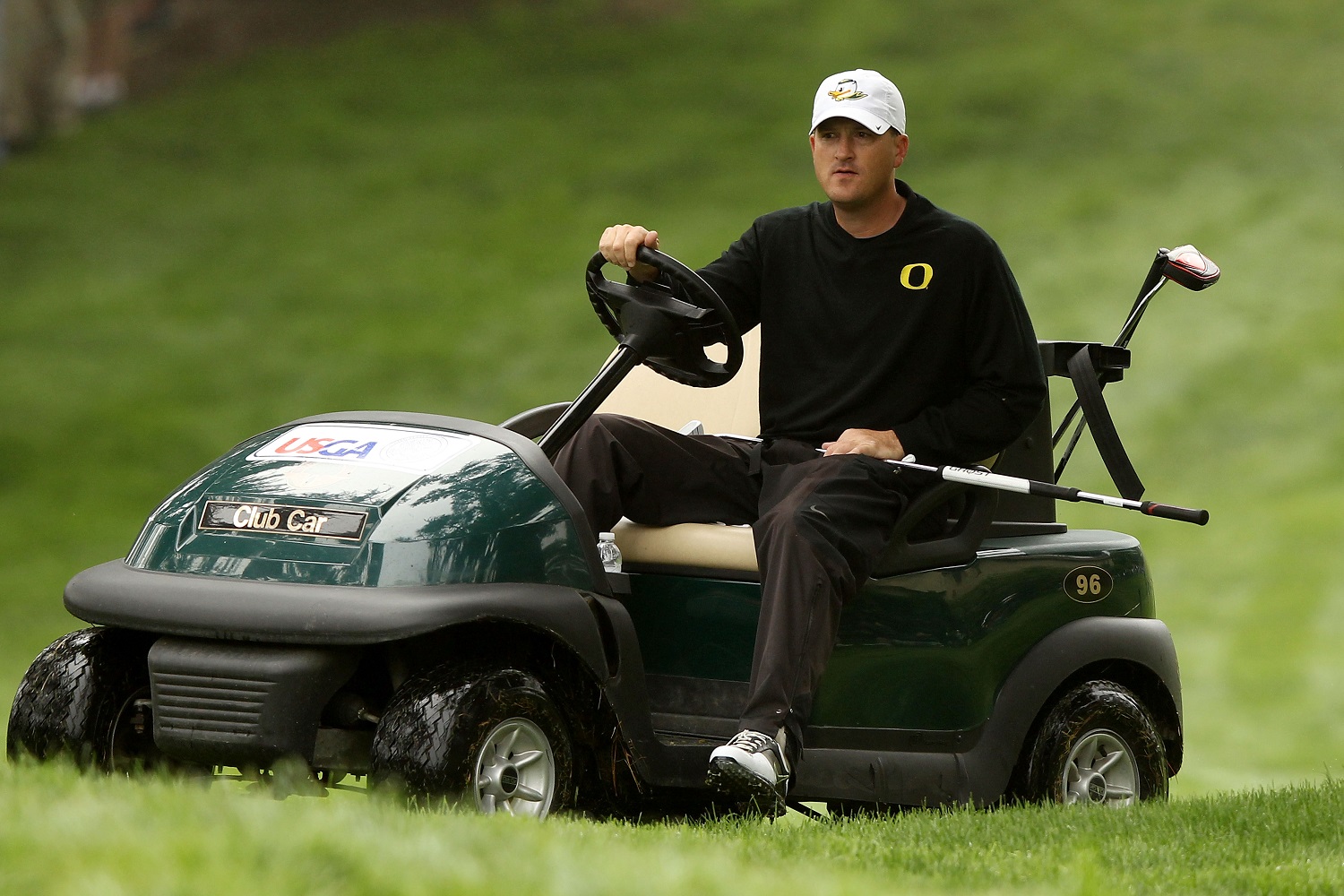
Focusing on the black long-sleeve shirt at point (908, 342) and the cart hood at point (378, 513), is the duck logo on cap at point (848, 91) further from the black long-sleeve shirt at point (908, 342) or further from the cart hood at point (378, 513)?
the cart hood at point (378, 513)

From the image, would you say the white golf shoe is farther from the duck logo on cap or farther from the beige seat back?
the duck logo on cap

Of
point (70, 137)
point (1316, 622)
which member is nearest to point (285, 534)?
point (1316, 622)

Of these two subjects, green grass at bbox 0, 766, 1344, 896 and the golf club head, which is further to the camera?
the golf club head

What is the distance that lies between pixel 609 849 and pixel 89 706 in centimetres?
126

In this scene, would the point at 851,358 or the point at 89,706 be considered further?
the point at 851,358

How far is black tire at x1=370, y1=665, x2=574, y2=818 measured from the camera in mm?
3293

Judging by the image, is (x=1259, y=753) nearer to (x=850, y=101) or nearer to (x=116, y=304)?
(x=850, y=101)

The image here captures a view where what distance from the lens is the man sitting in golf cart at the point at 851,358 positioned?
4059mm

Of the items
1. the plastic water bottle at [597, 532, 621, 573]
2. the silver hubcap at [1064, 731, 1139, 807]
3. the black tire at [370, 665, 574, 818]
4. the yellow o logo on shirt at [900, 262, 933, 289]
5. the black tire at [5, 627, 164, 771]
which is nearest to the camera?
the black tire at [370, 665, 574, 818]

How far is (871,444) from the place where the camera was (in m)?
4.05

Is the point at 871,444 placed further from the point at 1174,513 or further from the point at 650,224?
the point at 650,224

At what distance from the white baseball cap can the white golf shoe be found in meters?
1.45

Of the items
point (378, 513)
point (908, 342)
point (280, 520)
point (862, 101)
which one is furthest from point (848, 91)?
point (280, 520)

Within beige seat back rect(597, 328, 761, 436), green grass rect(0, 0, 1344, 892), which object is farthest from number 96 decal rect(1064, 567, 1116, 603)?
green grass rect(0, 0, 1344, 892)
